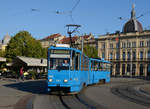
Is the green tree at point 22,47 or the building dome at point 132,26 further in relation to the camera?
the building dome at point 132,26

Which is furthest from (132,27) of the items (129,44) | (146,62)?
(146,62)

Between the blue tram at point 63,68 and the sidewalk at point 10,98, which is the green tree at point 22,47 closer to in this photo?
the sidewalk at point 10,98

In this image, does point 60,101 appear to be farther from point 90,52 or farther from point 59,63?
point 90,52

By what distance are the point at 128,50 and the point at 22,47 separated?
36163 millimetres

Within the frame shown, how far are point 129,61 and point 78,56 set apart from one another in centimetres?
6510

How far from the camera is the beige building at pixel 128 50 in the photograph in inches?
2953

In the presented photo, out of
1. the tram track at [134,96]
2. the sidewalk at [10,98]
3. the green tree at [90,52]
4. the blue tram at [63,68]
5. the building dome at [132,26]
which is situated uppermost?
the building dome at [132,26]

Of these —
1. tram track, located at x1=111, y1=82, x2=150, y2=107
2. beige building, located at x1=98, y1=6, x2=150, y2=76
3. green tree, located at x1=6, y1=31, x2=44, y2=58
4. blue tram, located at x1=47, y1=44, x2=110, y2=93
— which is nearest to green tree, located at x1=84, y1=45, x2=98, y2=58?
beige building, located at x1=98, y1=6, x2=150, y2=76

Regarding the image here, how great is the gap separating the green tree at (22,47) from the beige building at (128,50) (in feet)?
98.4

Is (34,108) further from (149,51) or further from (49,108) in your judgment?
(149,51)

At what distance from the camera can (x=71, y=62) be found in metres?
14.3

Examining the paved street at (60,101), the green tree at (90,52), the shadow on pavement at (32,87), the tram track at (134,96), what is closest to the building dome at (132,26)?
the green tree at (90,52)

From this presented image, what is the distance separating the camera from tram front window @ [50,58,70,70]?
14211mm

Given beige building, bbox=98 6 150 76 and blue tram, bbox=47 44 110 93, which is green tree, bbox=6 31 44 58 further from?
blue tram, bbox=47 44 110 93
